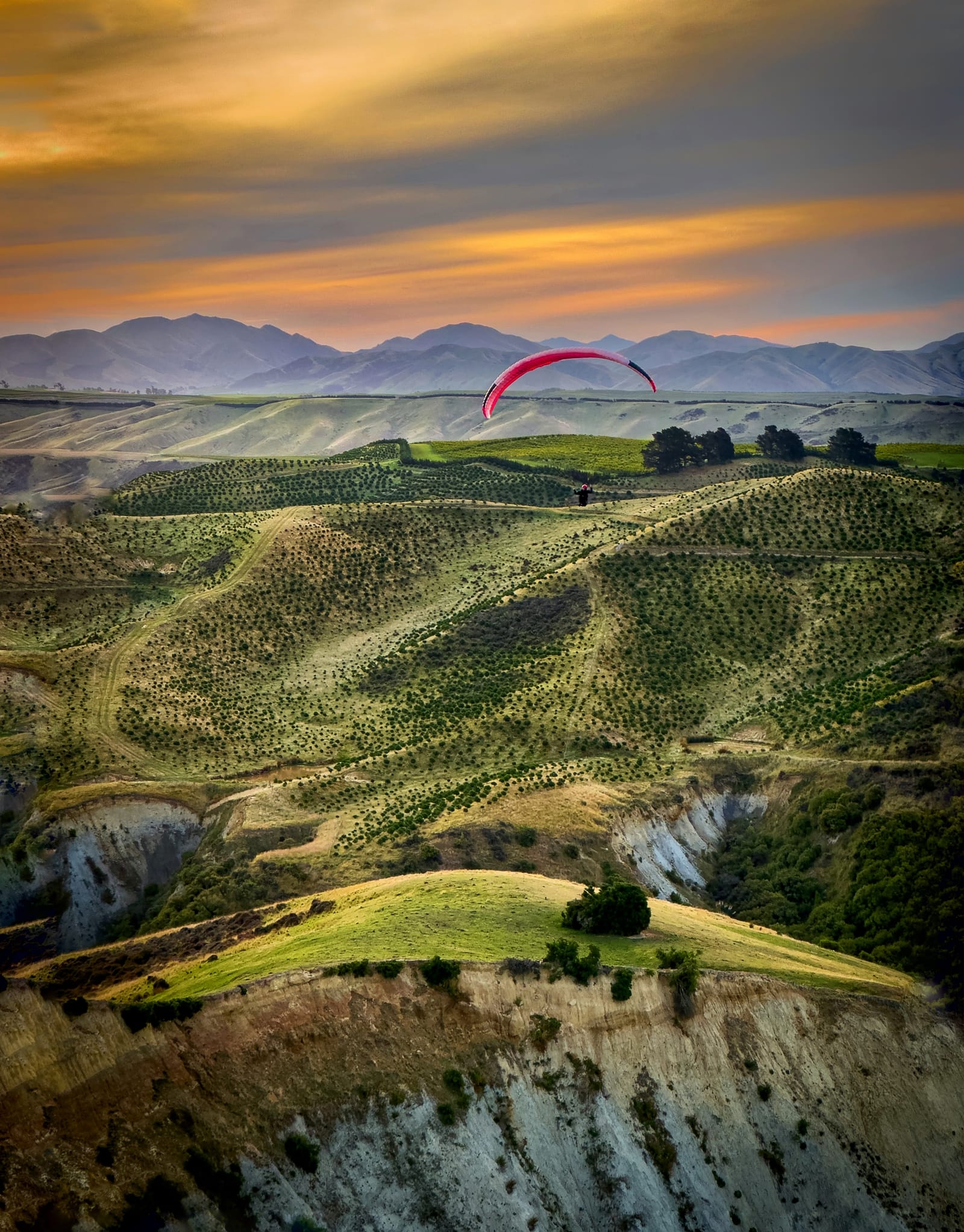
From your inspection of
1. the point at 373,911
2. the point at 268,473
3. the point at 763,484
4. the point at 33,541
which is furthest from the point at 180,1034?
→ the point at 268,473

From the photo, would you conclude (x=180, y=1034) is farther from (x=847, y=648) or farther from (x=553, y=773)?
(x=847, y=648)

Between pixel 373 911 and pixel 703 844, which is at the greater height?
pixel 373 911

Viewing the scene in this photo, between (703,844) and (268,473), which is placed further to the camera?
(268,473)

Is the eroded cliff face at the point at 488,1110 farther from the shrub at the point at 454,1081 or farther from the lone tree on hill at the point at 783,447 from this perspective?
the lone tree on hill at the point at 783,447

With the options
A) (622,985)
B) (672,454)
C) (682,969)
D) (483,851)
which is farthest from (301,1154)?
(672,454)

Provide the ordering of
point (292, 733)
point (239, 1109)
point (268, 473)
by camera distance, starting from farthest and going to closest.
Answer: point (268, 473), point (292, 733), point (239, 1109)

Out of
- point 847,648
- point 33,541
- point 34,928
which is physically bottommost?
point 34,928

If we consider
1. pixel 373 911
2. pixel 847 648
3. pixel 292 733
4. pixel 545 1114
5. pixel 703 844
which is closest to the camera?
pixel 545 1114
